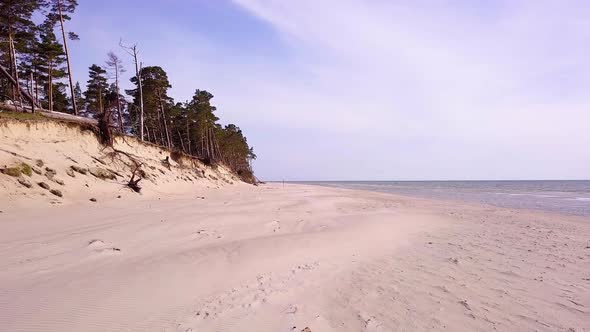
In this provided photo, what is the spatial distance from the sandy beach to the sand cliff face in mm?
1128

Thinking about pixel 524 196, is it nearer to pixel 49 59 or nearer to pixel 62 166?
pixel 62 166

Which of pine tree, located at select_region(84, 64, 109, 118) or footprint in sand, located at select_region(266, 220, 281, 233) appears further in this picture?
pine tree, located at select_region(84, 64, 109, 118)

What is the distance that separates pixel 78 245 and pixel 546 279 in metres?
8.87

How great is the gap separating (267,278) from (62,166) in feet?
36.7

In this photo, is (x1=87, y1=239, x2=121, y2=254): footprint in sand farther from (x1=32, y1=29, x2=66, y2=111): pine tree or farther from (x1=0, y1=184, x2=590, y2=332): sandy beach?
(x1=32, y1=29, x2=66, y2=111): pine tree

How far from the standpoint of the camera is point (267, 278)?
5680 mm

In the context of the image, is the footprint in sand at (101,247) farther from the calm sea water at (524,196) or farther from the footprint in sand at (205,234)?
the calm sea water at (524,196)

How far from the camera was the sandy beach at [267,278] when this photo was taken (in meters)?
4.16

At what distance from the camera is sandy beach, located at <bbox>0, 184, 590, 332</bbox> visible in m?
4.16

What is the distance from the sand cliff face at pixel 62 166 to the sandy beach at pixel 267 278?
1128 mm

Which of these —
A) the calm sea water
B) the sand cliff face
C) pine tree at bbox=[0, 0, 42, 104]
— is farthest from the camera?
the calm sea water

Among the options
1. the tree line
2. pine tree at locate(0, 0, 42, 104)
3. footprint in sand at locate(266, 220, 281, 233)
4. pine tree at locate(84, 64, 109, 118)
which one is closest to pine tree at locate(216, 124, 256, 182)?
the tree line

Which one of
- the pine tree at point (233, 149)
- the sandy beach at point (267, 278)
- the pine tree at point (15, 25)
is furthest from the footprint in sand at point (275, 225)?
the pine tree at point (233, 149)

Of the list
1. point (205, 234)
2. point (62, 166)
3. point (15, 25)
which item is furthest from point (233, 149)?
point (205, 234)
